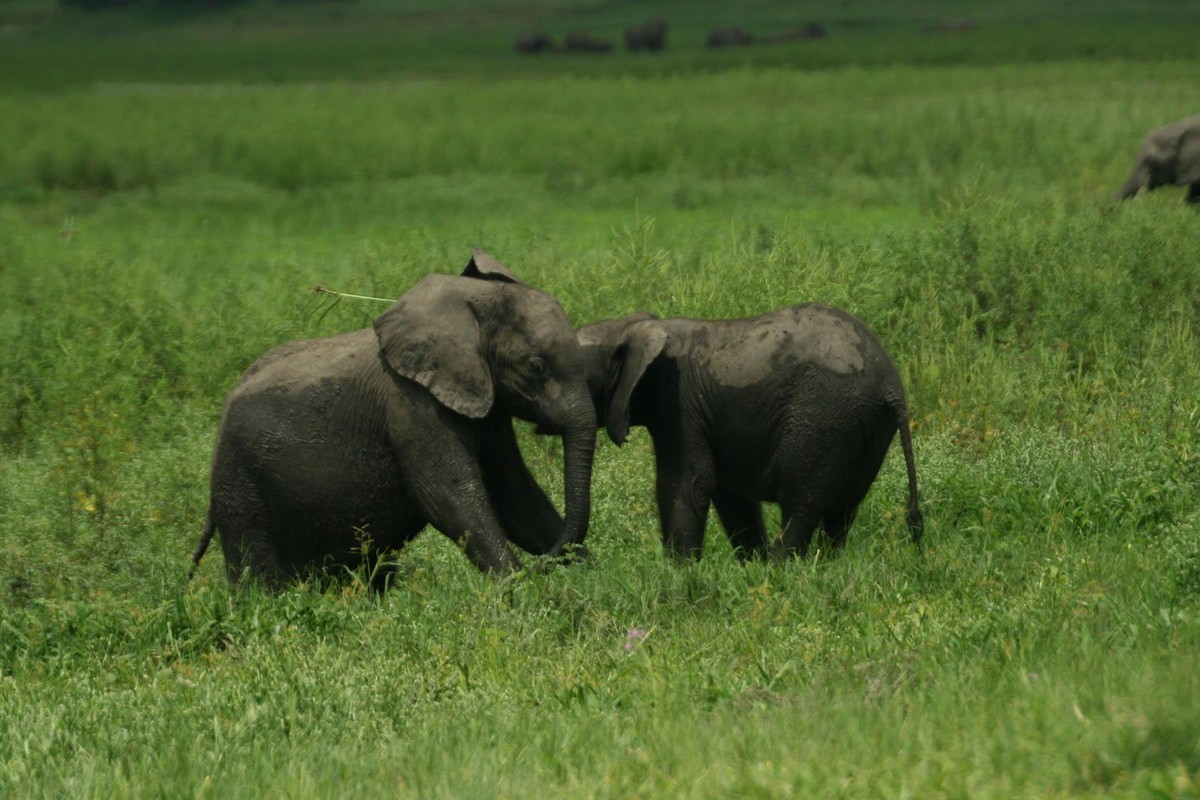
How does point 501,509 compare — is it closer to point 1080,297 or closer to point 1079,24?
point 1080,297

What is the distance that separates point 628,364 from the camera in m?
8.48

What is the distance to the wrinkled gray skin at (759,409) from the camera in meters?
8.23

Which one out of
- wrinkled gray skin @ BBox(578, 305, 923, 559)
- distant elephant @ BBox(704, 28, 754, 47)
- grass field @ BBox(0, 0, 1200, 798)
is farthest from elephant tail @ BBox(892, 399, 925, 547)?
distant elephant @ BBox(704, 28, 754, 47)

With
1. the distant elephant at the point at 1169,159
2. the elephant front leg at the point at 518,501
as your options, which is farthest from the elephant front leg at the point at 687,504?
the distant elephant at the point at 1169,159

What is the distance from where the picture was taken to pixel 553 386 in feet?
25.9

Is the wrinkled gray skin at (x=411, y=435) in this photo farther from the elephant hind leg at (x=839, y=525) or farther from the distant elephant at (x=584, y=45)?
the distant elephant at (x=584, y=45)

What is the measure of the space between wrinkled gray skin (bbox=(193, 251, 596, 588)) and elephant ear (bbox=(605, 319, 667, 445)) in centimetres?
47

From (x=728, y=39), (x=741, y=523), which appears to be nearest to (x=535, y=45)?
(x=728, y=39)

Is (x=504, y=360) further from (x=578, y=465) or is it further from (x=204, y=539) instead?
(x=204, y=539)

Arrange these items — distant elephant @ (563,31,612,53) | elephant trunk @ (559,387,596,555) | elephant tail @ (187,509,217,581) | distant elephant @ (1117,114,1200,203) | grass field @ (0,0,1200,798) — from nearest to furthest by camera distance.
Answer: grass field @ (0,0,1200,798) → elephant trunk @ (559,387,596,555) → elephant tail @ (187,509,217,581) → distant elephant @ (1117,114,1200,203) → distant elephant @ (563,31,612,53)

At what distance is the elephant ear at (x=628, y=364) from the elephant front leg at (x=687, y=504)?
13.8 inches

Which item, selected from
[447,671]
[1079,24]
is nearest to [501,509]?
[447,671]

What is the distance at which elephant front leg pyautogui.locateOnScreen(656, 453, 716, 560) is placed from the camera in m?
8.47

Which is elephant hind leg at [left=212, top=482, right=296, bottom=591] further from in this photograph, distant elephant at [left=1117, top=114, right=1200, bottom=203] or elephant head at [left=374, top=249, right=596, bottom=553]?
distant elephant at [left=1117, top=114, right=1200, bottom=203]
